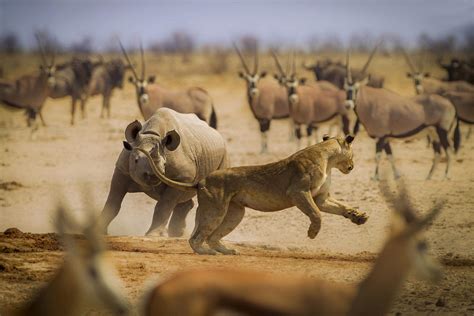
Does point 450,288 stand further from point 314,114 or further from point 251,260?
point 314,114

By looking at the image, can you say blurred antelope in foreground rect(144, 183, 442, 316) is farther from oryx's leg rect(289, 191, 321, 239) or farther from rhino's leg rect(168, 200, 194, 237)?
rhino's leg rect(168, 200, 194, 237)

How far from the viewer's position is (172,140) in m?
12.1

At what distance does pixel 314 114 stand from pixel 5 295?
15.6 metres

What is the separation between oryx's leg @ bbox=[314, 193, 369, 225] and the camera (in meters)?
10.4

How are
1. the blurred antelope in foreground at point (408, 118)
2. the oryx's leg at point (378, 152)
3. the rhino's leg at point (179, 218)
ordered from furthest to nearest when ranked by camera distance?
the blurred antelope in foreground at point (408, 118) < the oryx's leg at point (378, 152) < the rhino's leg at point (179, 218)

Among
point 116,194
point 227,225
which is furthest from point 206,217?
point 116,194

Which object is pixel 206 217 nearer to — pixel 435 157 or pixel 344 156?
pixel 344 156

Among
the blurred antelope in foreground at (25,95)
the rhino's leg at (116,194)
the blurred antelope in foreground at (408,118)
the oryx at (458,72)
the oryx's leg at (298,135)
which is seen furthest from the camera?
the oryx at (458,72)

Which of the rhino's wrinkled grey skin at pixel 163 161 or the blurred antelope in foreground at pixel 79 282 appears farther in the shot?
the rhino's wrinkled grey skin at pixel 163 161

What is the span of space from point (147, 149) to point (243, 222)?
3350 mm

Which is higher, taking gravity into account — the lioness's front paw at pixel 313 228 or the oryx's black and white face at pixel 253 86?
the lioness's front paw at pixel 313 228

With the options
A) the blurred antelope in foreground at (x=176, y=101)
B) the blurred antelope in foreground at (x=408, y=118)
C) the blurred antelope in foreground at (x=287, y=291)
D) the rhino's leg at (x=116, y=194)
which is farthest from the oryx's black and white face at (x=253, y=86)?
the blurred antelope in foreground at (x=287, y=291)

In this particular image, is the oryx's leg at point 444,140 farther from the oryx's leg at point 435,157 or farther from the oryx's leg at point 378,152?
the oryx's leg at point 378,152

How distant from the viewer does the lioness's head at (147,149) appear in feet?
38.9
